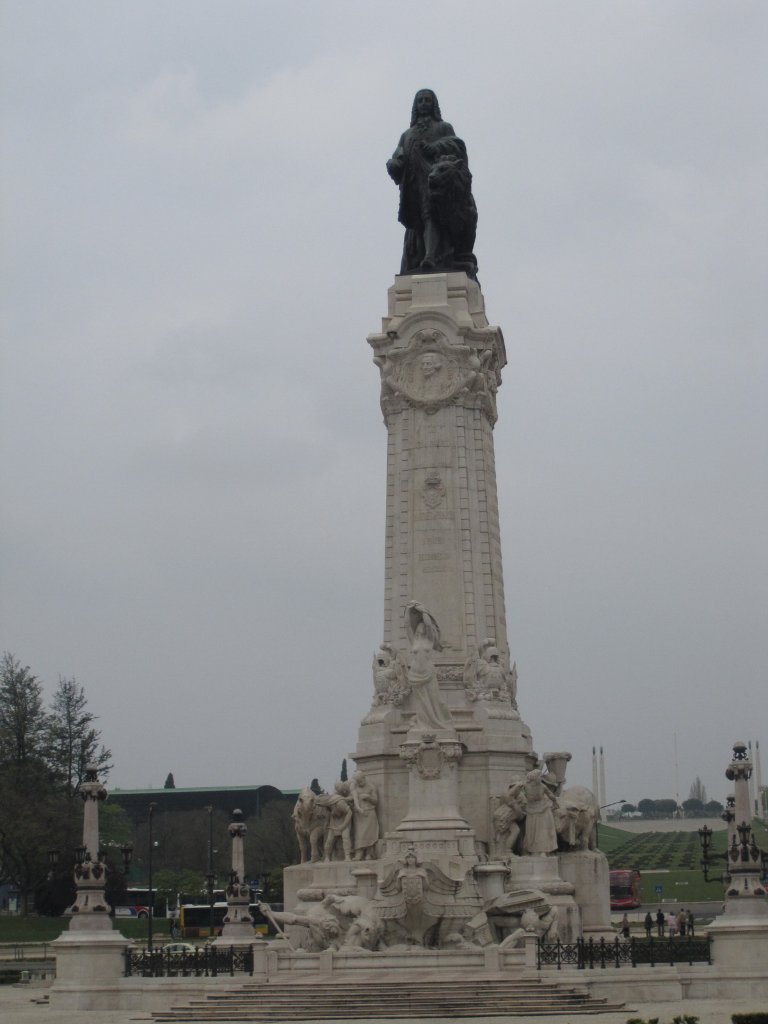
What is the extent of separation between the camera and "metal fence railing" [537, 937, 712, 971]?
33.1m

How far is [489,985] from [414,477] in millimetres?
14502

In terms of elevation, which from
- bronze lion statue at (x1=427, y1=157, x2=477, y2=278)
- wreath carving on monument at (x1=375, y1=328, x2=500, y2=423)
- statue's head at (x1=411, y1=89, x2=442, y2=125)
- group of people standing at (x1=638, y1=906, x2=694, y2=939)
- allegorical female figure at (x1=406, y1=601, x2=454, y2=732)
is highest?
statue's head at (x1=411, y1=89, x2=442, y2=125)

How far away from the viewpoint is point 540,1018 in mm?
29516

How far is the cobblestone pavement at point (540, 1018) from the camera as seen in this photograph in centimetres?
2892

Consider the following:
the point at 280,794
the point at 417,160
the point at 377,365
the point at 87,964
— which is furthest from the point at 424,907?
the point at 280,794

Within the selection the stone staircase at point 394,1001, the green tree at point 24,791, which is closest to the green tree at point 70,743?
the green tree at point 24,791

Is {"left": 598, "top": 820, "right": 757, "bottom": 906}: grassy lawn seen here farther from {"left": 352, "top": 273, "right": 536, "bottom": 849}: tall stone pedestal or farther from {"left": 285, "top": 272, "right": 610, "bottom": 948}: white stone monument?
{"left": 352, "top": 273, "right": 536, "bottom": 849}: tall stone pedestal

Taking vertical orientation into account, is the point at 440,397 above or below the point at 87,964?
above

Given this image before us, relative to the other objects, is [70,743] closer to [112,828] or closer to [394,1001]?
[112,828]

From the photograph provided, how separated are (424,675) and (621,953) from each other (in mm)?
8206

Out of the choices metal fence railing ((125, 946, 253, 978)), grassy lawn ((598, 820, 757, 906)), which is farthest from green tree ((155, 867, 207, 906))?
metal fence railing ((125, 946, 253, 978))

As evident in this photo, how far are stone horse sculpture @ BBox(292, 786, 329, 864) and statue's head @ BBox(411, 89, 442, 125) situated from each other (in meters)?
19.3

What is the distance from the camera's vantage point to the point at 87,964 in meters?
35.9

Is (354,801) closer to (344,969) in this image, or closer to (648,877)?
(344,969)
